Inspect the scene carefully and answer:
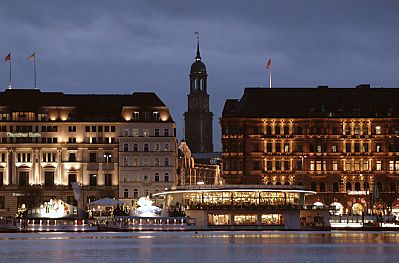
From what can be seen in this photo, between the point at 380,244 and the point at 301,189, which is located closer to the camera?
the point at 380,244

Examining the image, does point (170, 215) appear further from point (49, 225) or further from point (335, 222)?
point (335, 222)

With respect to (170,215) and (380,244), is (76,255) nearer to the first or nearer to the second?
(380,244)

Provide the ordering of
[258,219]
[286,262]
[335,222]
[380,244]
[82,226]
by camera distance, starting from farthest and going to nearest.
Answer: [335,222] < [258,219] < [82,226] < [380,244] < [286,262]

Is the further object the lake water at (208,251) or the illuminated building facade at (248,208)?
the illuminated building facade at (248,208)

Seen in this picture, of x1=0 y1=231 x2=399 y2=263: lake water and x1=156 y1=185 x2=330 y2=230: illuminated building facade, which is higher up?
x1=156 y1=185 x2=330 y2=230: illuminated building facade

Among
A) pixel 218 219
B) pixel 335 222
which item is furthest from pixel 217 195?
pixel 335 222

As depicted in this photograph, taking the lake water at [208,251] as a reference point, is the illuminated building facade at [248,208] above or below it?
above

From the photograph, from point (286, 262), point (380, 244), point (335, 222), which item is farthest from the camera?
point (335, 222)

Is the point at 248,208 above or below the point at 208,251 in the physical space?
above

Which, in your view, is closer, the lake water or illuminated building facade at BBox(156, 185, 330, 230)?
the lake water

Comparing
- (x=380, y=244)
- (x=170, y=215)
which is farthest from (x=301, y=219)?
(x=380, y=244)

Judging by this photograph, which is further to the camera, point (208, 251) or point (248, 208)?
point (248, 208)

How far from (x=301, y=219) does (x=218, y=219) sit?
12.5 meters

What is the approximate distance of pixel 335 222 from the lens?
18212 cm
